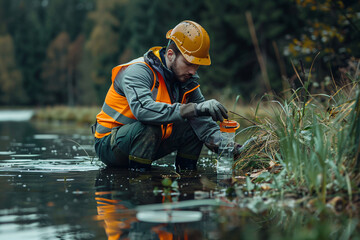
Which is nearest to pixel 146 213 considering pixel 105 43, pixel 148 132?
pixel 148 132

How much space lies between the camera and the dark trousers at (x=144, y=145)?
5.15m

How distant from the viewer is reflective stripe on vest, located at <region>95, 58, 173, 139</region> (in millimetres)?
5328

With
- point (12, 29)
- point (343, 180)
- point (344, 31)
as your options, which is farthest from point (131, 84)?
point (12, 29)

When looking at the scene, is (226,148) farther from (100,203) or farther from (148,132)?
(100,203)

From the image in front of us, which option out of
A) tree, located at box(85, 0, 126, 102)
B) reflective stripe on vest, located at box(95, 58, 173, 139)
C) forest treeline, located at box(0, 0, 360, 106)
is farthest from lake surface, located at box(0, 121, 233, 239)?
tree, located at box(85, 0, 126, 102)

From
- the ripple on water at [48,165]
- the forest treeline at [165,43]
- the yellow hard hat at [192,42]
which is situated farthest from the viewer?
the forest treeline at [165,43]

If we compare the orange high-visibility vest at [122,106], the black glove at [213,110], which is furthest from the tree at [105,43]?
the black glove at [213,110]

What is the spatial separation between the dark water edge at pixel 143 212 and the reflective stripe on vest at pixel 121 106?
2.18ft

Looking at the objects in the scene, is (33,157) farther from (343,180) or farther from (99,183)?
(343,180)

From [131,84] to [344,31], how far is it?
6.04 meters

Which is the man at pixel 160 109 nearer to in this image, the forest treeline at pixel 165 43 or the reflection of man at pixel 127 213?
the reflection of man at pixel 127 213

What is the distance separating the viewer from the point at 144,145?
5141mm

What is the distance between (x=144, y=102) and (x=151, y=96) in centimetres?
12

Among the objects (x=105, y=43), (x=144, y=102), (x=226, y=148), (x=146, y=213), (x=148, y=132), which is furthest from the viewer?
(x=105, y=43)
